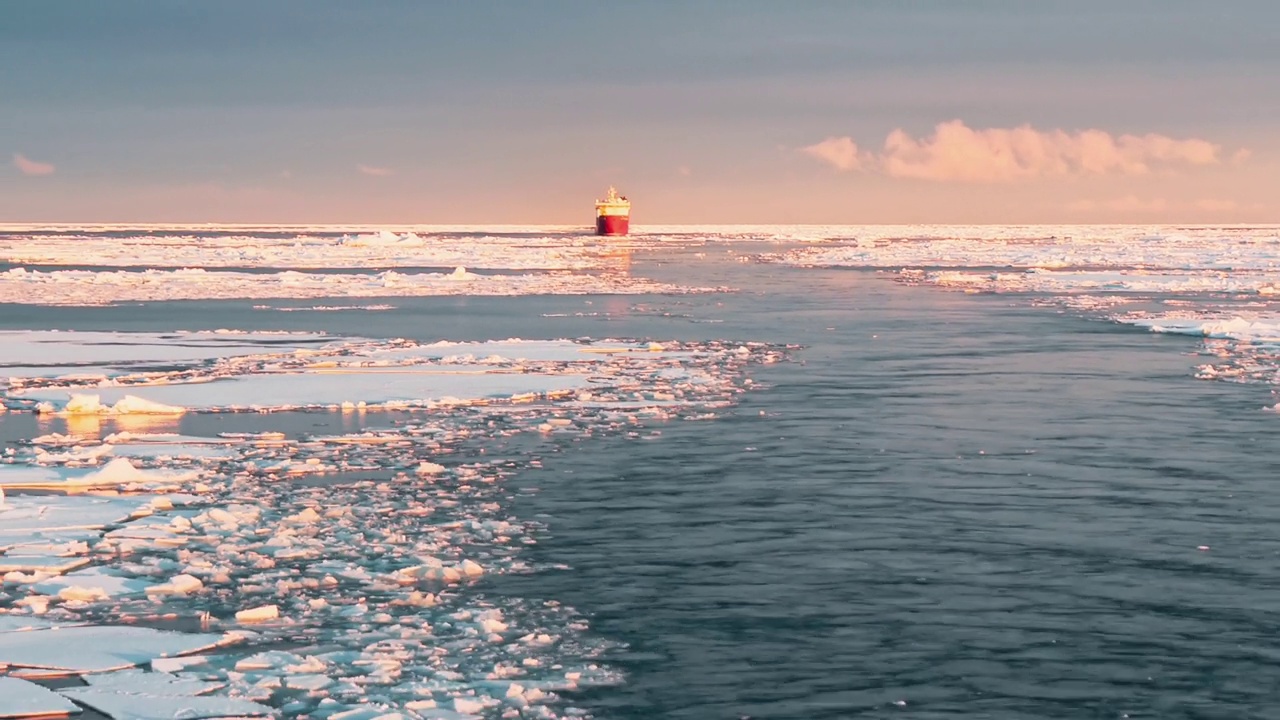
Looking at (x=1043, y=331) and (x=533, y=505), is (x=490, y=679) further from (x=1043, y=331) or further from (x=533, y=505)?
(x=1043, y=331)

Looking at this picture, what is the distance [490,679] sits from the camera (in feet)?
22.4

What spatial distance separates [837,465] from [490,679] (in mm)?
6013

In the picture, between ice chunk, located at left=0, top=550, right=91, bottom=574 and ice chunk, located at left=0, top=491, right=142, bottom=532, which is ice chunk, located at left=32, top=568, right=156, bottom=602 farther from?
ice chunk, located at left=0, top=491, right=142, bottom=532

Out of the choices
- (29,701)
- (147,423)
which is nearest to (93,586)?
(29,701)

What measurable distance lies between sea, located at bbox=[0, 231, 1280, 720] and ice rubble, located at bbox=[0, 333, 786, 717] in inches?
6.1

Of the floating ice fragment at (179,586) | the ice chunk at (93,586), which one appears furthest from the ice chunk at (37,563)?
the floating ice fragment at (179,586)

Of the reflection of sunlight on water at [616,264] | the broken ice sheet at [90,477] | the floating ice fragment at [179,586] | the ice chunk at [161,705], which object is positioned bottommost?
the ice chunk at [161,705]

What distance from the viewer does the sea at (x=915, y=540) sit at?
6762 millimetres

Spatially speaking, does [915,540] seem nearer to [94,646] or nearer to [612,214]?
[94,646]

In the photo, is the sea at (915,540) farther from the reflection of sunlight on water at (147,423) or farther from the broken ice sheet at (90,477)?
the broken ice sheet at (90,477)

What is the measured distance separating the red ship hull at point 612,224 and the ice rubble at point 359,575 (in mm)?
117476

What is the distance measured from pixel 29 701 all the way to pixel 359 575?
2505 millimetres

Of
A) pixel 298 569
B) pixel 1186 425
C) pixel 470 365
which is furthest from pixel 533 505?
pixel 470 365

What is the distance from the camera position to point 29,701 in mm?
6434
